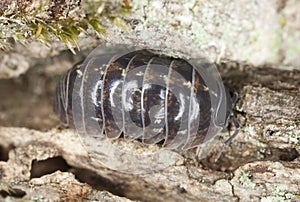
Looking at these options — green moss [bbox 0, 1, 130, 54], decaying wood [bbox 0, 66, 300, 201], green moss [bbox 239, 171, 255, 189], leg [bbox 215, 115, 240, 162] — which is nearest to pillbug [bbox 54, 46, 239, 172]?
leg [bbox 215, 115, 240, 162]

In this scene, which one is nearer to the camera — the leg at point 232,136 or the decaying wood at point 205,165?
the decaying wood at point 205,165

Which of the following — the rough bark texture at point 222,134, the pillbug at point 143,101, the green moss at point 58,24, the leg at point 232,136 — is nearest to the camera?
the green moss at point 58,24

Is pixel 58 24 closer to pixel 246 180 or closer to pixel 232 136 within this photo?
pixel 232 136

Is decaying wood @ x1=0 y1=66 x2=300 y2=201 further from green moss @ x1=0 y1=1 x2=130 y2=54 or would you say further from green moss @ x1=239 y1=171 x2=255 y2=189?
green moss @ x1=0 y1=1 x2=130 y2=54

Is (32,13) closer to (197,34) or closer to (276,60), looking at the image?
(197,34)

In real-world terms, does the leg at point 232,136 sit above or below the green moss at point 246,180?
above

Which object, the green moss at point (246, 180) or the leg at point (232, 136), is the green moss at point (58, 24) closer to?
the leg at point (232, 136)

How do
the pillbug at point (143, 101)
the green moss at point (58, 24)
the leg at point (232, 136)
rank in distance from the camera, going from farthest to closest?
the leg at point (232, 136), the pillbug at point (143, 101), the green moss at point (58, 24)

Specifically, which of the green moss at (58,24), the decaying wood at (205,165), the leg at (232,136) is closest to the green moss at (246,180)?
the decaying wood at (205,165)
